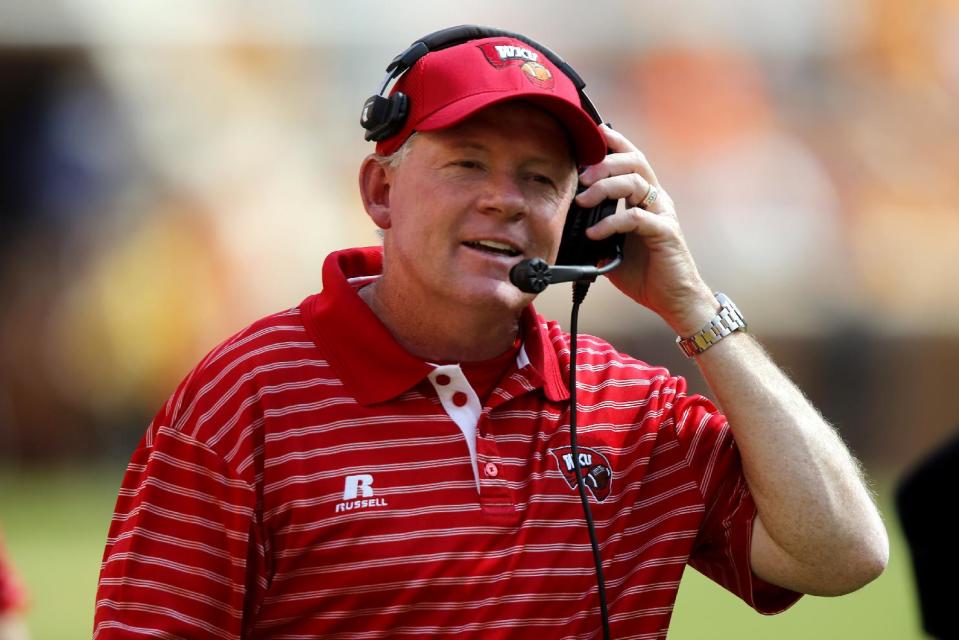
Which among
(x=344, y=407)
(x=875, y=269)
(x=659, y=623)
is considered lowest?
(x=875, y=269)

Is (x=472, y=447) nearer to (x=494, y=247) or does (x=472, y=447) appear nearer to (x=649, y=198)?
A: (x=494, y=247)

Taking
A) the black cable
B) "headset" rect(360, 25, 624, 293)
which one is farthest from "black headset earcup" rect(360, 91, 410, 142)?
the black cable

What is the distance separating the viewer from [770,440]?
239cm

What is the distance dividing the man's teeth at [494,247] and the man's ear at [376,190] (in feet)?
0.68

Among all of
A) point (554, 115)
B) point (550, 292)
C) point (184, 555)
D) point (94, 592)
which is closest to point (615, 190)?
point (554, 115)

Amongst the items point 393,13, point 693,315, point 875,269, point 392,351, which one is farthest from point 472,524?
point 393,13

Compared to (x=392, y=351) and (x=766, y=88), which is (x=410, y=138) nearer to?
(x=392, y=351)

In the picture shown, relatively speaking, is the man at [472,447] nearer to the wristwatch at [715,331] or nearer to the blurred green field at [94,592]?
the wristwatch at [715,331]

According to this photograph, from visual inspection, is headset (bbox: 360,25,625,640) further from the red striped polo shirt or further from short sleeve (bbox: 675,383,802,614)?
short sleeve (bbox: 675,383,802,614)

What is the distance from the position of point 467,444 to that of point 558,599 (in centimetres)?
28

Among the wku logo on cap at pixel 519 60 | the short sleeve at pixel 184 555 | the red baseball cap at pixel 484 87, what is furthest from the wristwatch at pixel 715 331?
the short sleeve at pixel 184 555

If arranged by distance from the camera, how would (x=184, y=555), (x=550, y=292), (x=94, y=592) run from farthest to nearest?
1. (x=550, y=292)
2. (x=94, y=592)
3. (x=184, y=555)

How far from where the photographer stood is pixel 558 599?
7.49 feet

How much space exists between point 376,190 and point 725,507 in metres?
0.81
